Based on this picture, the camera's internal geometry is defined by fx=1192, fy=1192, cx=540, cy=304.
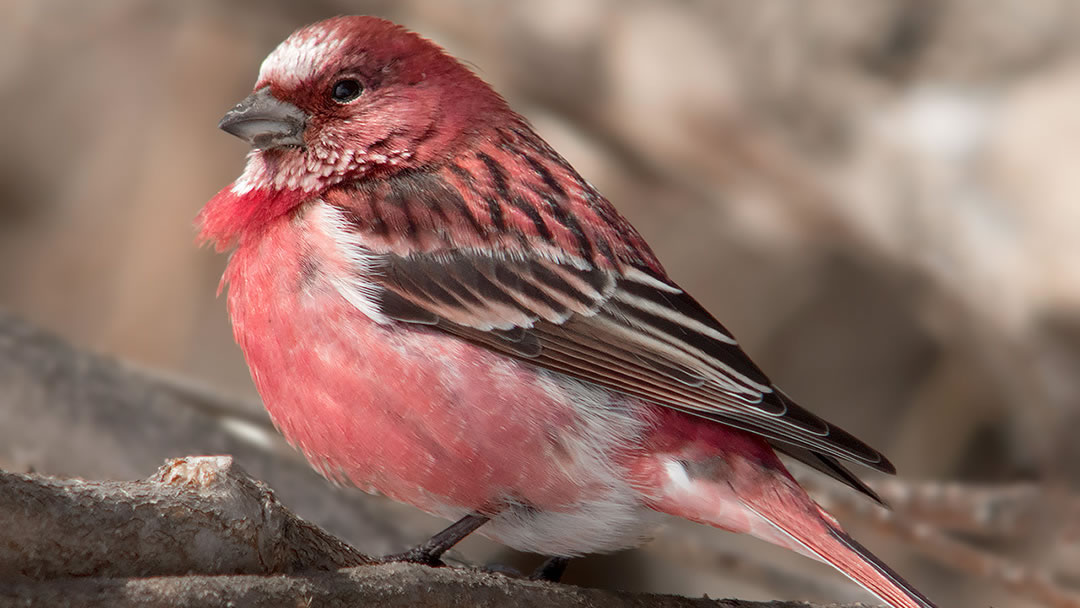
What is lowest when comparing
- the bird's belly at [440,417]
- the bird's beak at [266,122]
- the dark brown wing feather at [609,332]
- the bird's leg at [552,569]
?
the bird's leg at [552,569]

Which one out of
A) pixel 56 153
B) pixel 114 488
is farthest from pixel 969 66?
pixel 56 153

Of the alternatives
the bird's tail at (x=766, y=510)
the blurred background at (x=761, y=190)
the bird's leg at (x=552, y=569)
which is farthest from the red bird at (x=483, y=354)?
the blurred background at (x=761, y=190)

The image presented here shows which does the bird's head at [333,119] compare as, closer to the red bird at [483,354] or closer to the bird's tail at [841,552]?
the red bird at [483,354]

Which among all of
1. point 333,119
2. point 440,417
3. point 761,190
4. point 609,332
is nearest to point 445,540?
point 440,417

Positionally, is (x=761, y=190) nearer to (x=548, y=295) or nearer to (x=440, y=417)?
(x=548, y=295)

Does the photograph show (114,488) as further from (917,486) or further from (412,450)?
(917,486)

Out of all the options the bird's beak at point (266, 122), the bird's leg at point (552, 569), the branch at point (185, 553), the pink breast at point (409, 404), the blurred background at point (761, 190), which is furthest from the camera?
the blurred background at point (761, 190)

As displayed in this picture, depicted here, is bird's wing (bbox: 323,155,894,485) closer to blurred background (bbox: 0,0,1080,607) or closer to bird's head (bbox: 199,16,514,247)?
bird's head (bbox: 199,16,514,247)
